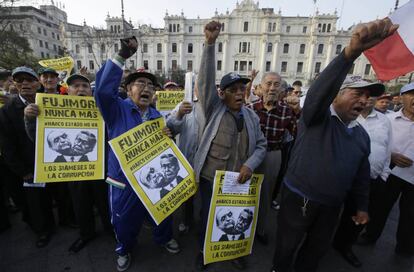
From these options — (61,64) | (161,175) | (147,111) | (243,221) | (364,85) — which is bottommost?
(243,221)

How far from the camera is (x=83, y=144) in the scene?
236 centimetres

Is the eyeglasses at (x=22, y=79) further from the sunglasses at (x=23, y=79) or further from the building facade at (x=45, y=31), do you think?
the building facade at (x=45, y=31)

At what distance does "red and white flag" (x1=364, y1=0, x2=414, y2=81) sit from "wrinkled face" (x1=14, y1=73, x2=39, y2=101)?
4310mm

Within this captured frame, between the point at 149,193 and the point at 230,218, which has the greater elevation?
the point at 149,193

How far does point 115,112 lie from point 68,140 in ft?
2.12

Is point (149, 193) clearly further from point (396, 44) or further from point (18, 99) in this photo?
point (396, 44)

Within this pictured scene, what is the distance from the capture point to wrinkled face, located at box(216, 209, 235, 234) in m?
2.21

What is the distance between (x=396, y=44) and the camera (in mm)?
2523

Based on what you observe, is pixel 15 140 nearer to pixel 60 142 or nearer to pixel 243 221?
pixel 60 142

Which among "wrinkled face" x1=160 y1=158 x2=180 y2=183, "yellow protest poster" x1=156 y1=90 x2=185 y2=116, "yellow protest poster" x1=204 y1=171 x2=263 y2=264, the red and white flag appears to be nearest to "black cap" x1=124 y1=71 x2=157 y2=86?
"wrinkled face" x1=160 y1=158 x2=180 y2=183

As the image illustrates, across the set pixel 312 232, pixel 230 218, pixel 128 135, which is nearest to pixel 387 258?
pixel 312 232

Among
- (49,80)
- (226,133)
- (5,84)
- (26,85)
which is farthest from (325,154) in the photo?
(5,84)

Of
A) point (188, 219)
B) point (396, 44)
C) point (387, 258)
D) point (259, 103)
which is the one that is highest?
point (396, 44)

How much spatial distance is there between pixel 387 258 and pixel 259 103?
111 inches
